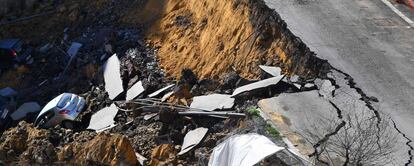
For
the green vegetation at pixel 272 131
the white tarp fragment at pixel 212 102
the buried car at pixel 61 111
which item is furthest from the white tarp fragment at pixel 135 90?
the green vegetation at pixel 272 131

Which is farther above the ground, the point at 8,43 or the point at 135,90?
the point at 8,43

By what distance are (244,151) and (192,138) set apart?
3138mm

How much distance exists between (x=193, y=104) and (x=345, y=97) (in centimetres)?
386

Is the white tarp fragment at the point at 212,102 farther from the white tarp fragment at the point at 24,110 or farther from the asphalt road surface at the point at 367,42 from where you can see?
the white tarp fragment at the point at 24,110

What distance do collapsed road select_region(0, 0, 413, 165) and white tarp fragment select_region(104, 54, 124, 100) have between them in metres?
0.05

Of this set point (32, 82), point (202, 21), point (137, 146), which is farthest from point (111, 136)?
point (32, 82)

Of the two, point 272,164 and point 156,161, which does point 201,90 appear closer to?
point 156,161

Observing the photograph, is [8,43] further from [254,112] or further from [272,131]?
[272,131]

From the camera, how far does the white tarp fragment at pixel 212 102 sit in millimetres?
14469

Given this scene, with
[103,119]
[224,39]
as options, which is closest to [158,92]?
[103,119]

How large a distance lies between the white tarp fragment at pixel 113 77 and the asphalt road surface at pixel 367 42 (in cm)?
522

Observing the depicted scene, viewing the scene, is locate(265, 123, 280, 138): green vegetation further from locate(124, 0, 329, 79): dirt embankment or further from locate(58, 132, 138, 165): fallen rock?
locate(58, 132, 138, 165): fallen rock

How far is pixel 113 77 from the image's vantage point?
1858 cm

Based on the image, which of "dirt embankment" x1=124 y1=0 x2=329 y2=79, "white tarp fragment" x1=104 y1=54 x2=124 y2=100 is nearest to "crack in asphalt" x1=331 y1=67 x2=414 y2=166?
"dirt embankment" x1=124 y1=0 x2=329 y2=79
